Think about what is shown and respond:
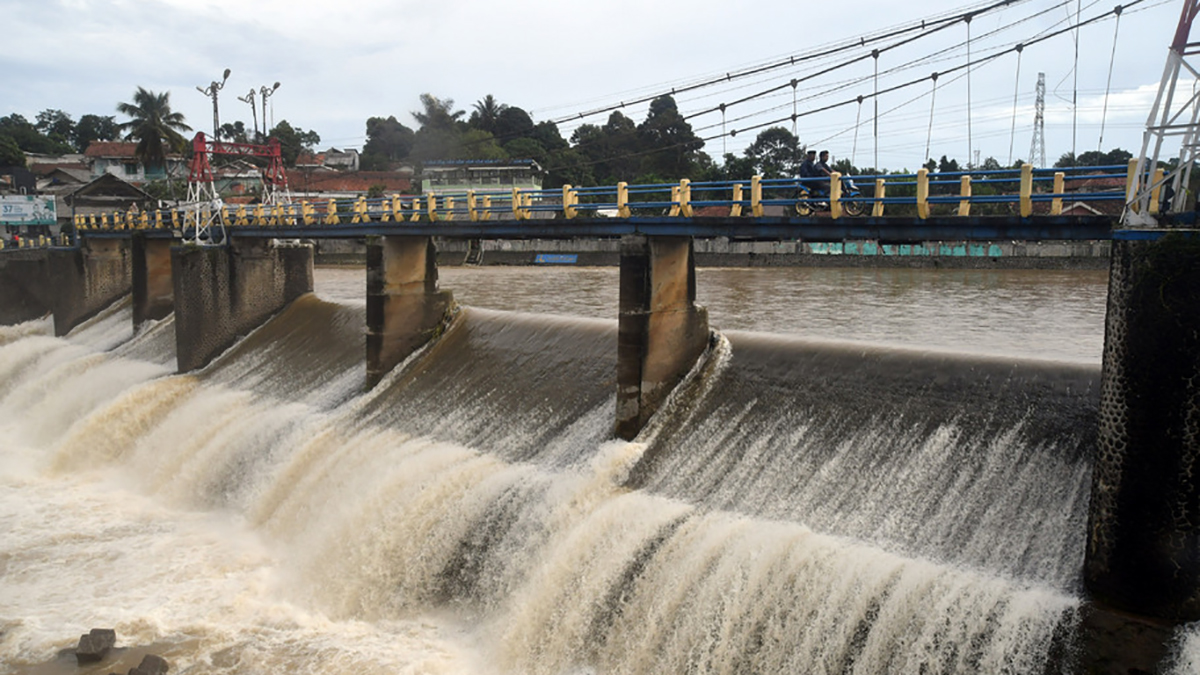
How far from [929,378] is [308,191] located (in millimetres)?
70783

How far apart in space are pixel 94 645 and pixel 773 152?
4950cm

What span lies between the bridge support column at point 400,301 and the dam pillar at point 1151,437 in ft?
50.7

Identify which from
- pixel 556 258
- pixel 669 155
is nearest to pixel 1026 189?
pixel 556 258

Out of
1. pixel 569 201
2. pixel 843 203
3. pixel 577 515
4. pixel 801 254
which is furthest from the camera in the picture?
pixel 801 254

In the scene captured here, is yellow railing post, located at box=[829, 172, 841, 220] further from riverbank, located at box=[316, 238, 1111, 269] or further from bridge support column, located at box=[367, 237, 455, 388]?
riverbank, located at box=[316, 238, 1111, 269]

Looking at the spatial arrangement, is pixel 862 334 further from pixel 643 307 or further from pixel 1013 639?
pixel 1013 639

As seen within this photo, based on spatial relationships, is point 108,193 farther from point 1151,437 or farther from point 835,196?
point 1151,437

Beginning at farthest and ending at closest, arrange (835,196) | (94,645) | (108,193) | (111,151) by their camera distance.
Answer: (111,151), (108,193), (835,196), (94,645)

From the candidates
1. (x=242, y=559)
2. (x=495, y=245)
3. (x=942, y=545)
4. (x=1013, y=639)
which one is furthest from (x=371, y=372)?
(x=495, y=245)

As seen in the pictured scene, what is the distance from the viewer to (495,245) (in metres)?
53.9

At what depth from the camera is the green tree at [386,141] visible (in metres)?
112

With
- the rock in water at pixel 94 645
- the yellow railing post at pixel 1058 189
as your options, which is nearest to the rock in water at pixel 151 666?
the rock in water at pixel 94 645

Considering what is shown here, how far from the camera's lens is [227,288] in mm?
26828

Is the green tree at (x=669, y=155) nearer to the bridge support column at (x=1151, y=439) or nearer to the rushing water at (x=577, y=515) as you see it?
the rushing water at (x=577, y=515)
